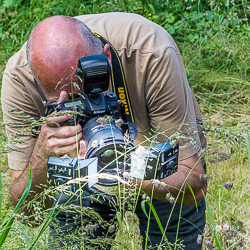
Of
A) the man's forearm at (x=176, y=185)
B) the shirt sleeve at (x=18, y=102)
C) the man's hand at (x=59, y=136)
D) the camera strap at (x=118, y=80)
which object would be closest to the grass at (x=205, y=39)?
the man's forearm at (x=176, y=185)

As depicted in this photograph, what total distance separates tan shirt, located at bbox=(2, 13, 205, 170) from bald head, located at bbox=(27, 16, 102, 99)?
22 cm

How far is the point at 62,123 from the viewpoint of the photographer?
1.25 metres

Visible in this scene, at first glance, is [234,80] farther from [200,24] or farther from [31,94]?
[31,94]

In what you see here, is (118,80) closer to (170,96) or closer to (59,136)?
(170,96)

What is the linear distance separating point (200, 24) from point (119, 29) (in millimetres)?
2298

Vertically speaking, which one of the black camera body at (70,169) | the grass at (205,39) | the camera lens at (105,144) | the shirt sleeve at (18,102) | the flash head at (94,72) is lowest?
the grass at (205,39)

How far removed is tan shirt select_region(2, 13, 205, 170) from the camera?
157 cm

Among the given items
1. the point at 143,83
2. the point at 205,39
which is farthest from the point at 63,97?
the point at 205,39

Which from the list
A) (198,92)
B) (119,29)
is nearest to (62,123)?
(119,29)

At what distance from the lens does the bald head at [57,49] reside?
52.7 inches

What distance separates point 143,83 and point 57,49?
437 mm

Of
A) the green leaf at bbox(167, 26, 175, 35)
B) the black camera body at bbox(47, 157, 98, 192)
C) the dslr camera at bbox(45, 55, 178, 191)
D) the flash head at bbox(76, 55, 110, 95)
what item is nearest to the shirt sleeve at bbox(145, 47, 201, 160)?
the dslr camera at bbox(45, 55, 178, 191)

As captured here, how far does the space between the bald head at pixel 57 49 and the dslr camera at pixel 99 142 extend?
0.34ft

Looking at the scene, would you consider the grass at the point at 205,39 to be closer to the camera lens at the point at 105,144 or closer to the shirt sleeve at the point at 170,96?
the shirt sleeve at the point at 170,96
